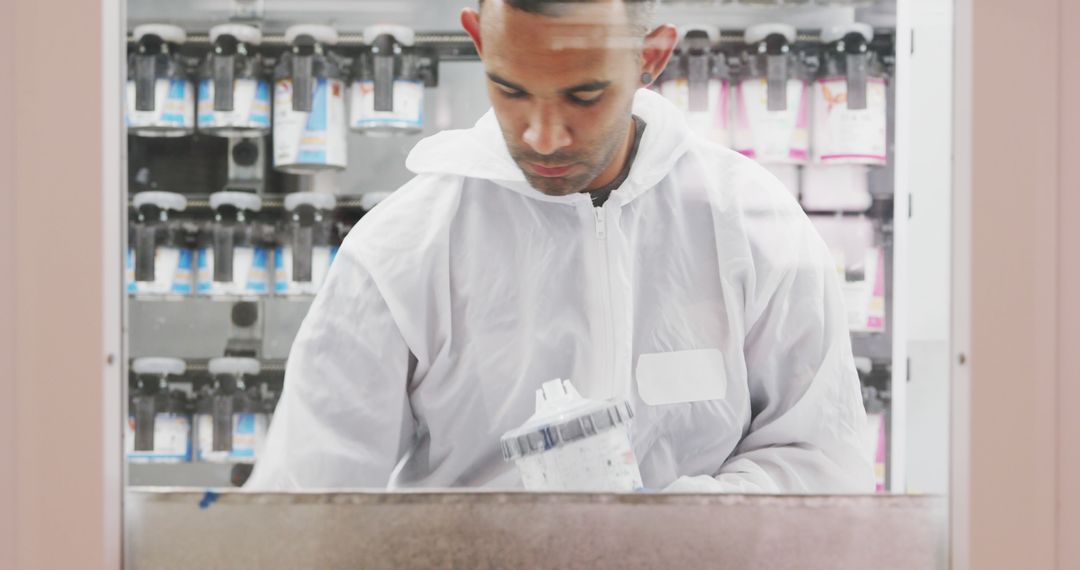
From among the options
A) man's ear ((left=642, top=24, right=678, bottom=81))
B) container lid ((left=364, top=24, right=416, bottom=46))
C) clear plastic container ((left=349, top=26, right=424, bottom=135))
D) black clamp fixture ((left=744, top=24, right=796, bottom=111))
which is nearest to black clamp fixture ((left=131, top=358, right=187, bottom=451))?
clear plastic container ((left=349, top=26, right=424, bottom=135))

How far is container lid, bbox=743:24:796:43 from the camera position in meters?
1.23

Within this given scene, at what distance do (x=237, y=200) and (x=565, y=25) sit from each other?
58cm

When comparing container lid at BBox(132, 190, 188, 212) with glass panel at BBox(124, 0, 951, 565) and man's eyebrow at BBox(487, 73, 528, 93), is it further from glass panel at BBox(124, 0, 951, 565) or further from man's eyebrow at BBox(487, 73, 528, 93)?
man's eyebrow at BBox(487, 73, 528, 93)

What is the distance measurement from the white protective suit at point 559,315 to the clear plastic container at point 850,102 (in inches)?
5.7

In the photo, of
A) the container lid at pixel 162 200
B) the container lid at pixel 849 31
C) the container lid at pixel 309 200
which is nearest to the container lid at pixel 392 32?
the container lid at pixel 309 200

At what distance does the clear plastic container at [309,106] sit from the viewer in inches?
48.9

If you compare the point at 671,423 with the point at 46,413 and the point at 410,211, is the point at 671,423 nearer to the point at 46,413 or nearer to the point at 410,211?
the point at 410,211

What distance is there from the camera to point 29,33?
105cm

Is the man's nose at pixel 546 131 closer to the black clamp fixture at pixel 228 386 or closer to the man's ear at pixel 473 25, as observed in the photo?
the man's ear at pixel 473 25

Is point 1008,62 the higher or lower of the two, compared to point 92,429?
higher

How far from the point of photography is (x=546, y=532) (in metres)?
1.09

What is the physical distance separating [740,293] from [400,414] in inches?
20.7

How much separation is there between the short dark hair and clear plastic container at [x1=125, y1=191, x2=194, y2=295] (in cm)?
55

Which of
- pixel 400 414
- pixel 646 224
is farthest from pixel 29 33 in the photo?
pixel 646 224
